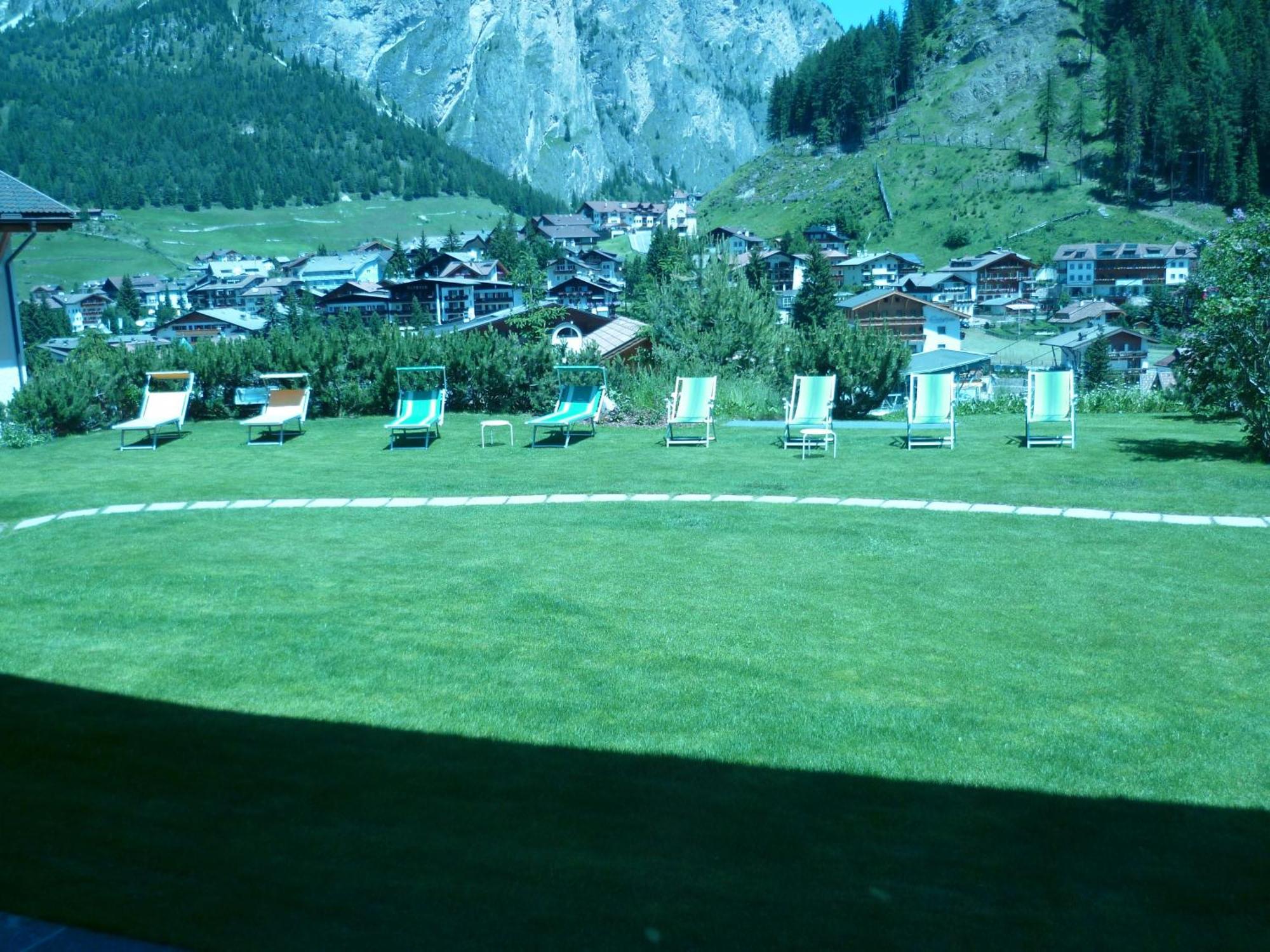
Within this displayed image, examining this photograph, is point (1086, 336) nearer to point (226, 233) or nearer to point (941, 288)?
point (941, 288)

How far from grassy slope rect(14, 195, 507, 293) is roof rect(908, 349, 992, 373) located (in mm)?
73548

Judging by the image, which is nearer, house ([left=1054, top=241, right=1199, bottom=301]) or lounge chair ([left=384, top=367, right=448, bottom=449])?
lounge chair ([left=384, top=367, right=448, bottom=449])

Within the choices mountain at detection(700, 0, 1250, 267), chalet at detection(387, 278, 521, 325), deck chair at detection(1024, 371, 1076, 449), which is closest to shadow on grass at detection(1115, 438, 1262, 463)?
deck chair at detection(1024, 371, 1076, 449)

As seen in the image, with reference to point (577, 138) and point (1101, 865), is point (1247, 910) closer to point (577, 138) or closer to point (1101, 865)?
point (1101, 865)

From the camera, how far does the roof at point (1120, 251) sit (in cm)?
6962

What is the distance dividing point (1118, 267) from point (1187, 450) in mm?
64850

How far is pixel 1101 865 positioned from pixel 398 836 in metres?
2.08

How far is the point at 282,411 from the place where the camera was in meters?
14.1

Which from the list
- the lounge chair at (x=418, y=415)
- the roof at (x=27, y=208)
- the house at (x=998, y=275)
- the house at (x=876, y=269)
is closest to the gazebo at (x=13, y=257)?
the roof at (x=27, y=208)

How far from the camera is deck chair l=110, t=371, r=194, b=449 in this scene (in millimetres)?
13531

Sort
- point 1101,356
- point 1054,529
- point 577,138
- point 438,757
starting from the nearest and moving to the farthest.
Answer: point 438,757
point 1054,529
point 1101,356
point 577,138

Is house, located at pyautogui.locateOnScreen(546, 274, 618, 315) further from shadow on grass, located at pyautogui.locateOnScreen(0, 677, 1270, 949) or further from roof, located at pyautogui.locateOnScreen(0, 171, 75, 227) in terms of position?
shadow on grass, located at pyautogui.locateOnScreen(0, 677, 1270, 949)

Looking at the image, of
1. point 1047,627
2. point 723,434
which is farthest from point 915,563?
point 723,434

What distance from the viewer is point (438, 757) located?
12.9ft
